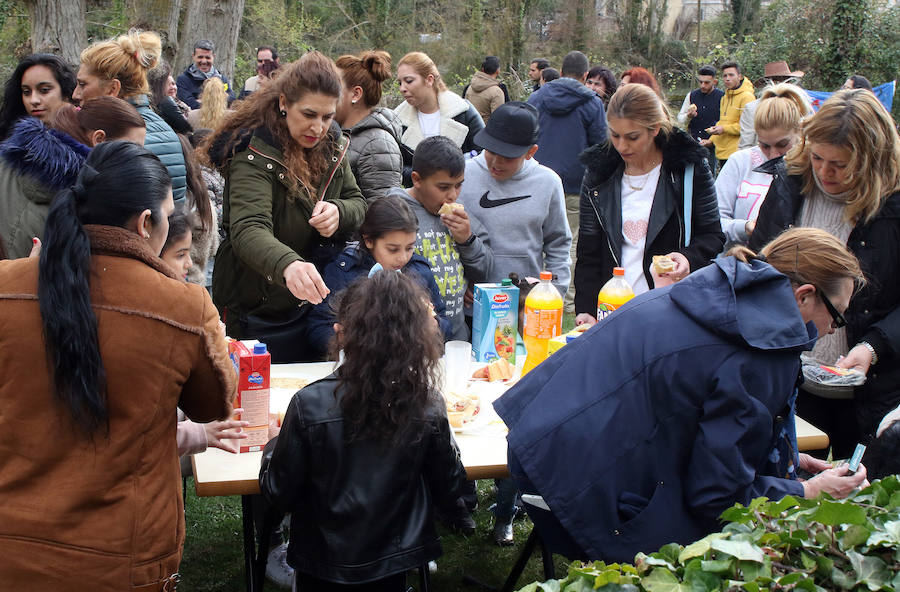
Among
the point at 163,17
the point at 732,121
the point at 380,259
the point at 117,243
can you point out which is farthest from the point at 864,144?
the point at 163,17

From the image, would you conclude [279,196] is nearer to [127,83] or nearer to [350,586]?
[127,83]

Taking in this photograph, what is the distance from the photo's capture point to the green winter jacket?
9.97 feet

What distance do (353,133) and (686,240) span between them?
191cm

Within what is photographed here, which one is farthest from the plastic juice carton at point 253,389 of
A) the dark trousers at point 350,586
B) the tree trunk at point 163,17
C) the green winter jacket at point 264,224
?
the tree trunk at point 163,17

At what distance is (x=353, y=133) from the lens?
4332 millimetres

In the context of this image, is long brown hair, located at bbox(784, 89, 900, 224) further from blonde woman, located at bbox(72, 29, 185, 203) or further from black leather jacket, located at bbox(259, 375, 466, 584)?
blonde woman, located at bbox(72, 29, 185, 203)

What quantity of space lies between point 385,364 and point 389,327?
102 millimetres

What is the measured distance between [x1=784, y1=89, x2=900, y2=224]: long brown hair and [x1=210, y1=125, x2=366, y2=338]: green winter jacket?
192cm

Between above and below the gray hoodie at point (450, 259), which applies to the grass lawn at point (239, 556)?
below

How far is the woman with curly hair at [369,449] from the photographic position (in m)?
2.17

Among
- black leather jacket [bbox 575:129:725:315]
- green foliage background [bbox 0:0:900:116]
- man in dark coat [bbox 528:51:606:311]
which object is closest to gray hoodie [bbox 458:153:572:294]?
black leather jacket [bbox 575:129:725:315]

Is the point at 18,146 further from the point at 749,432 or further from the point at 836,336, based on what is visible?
the point at 836,336

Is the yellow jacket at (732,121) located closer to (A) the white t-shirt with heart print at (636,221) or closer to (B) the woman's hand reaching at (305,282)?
(A) the white t-shirt with heart print at (636,221)

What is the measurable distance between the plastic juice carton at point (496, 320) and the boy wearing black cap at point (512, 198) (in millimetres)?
552
